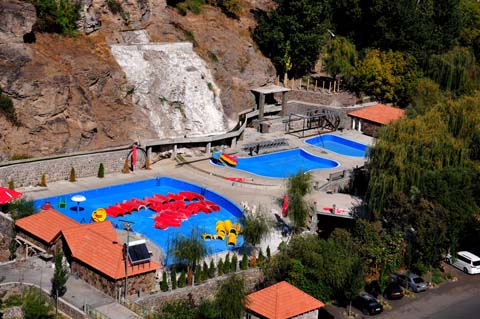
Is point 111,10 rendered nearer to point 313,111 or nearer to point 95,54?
point 95,54

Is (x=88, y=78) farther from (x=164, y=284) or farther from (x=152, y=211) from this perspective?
(x=164, y=284)

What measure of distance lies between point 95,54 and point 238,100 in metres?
11.9

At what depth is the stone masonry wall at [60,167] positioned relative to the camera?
150 ft

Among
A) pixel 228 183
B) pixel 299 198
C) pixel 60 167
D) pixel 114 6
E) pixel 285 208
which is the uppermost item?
pixel 114 6

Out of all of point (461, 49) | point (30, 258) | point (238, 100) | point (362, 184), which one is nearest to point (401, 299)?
point (362, 184)

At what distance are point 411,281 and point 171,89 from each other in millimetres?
23052

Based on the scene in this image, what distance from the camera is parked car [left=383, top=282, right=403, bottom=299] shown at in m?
39.2

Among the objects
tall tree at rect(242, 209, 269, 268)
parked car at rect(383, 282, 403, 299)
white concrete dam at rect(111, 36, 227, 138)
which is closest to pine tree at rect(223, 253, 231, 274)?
tall tree at rect(242, 209, 269, 268)

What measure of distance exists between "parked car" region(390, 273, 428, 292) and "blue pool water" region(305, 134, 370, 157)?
19.0 m

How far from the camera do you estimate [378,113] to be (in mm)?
63781

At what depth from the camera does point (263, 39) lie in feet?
218

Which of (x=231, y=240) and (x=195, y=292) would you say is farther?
(x=231, y=240)

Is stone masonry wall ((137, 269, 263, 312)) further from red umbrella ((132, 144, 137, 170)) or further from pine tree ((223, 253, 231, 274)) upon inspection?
red umbrella ((132, 144, 137, 170))

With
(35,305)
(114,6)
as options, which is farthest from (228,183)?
(35,305)
